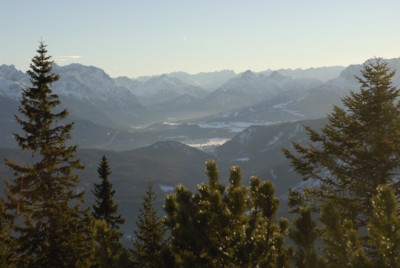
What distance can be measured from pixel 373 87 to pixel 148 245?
49.6 feet

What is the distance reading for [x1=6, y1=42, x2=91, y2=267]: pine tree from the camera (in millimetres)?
23938

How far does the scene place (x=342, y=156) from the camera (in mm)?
19547

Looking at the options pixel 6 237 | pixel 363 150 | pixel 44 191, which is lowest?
pixel 6 237

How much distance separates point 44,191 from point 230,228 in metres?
17.2

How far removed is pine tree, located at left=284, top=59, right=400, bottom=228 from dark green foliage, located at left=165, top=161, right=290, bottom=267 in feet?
27.2

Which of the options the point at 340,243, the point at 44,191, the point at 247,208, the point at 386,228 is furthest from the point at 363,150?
the point at 44,191

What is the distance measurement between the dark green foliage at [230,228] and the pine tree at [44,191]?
49.8 feet

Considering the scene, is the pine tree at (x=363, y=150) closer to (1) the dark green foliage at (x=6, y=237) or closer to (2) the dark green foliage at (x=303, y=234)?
(2) the dark green foliage at (x=303, y=234)

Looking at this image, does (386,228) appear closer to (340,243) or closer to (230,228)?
(340,243)

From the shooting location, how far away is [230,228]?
1052 cm

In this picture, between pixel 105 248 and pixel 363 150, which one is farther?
pixel 363 150

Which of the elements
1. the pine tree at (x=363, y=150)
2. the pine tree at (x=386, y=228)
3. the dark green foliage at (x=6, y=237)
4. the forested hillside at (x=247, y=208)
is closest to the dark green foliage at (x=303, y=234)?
the forested hillside at (x=247, y=208)

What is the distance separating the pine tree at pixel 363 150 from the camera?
18.1 metres

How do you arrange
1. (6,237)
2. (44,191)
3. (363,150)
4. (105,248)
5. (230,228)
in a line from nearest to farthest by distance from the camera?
(105,248)
(230,228)
(363,150)
(6,237)
(44,191)
